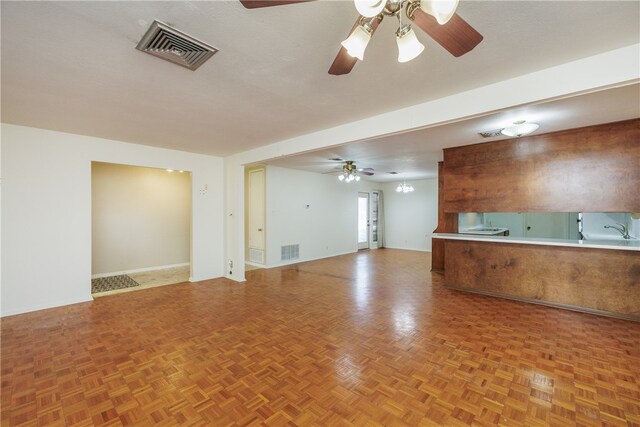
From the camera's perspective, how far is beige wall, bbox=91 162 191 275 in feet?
19.0

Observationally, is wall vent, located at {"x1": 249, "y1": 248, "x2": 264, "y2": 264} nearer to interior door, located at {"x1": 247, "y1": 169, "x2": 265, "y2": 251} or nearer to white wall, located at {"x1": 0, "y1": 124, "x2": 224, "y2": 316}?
interior door, located at {"x1": 247, "y1": 169, "x2": 265, "y2": 251}

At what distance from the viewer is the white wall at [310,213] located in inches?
277

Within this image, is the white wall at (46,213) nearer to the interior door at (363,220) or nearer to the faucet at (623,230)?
the interior door at (363,220)

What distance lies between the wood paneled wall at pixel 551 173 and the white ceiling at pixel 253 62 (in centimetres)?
49

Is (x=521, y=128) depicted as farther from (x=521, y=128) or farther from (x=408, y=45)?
(x=408, y=45)

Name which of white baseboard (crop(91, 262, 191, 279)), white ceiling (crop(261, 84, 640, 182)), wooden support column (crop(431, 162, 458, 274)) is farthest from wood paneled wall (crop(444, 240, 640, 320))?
white baseboard (crop(91, 262, 191, 279))

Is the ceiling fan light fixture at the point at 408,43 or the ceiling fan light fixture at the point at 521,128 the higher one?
the ceiling fan light fixture at the point at 521,128

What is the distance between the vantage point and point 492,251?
4504mm

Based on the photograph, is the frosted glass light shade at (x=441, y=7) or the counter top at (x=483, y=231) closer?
the frosted glass light shade at (x=441, y=7)

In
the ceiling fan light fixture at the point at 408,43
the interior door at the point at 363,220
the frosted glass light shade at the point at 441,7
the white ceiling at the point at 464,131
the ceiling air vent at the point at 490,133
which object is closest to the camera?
the frosted glass light shade at the point at 441,7

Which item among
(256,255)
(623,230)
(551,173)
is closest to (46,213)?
(256,255)

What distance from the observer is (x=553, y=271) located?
157 inches

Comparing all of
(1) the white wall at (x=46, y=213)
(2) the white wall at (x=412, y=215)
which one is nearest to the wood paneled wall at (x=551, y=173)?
(2) the white wall at (x=412, y=215)

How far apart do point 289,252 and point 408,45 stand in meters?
6.37
